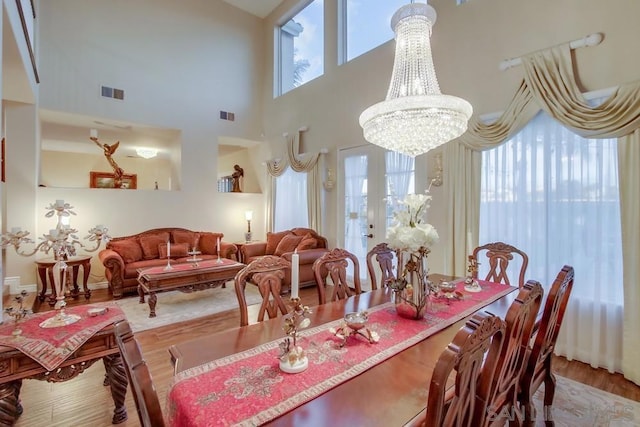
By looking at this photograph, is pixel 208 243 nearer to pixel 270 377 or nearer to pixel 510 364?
pixel 270 377

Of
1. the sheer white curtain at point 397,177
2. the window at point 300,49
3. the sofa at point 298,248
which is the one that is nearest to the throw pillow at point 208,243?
the sofa at point 298,248

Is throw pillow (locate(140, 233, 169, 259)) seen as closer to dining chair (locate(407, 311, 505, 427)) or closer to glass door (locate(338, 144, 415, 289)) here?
glass door (locate(338, 144, 415, 289))

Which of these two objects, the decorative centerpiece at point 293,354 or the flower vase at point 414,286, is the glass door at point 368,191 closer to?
the flower vase at point 414,286

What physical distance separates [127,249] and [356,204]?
372 cm

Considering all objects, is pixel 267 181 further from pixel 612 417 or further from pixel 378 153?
pixel 612 417

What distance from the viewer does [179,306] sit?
4105 millimetres

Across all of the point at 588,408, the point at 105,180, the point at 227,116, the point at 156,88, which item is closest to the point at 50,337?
the point at 588,408

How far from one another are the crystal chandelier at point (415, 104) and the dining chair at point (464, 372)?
1718 mm

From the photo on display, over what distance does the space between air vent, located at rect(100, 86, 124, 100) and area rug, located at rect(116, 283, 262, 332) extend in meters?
3.38

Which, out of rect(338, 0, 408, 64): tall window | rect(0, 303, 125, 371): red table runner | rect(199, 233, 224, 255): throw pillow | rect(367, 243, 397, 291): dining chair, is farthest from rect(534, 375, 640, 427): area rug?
rect(199, 233, 224, 255): throw pillow

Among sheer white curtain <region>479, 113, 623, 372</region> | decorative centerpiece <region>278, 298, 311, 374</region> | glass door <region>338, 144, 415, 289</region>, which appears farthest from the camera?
glass door <region>338, 144, 415, 289</region>

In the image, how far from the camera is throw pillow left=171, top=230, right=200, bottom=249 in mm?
5691

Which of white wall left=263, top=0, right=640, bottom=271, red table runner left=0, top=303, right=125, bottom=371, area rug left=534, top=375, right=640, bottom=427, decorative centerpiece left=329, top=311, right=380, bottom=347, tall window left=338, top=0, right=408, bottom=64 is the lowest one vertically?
area rug left=534, top=375, right=640, bottom=427

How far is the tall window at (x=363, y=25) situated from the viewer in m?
4.55
